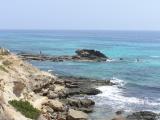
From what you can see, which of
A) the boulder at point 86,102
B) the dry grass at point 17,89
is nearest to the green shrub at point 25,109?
the dry grass at point 17,89

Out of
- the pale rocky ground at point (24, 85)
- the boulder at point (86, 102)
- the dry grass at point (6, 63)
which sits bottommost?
the boulder at point (86, 102)

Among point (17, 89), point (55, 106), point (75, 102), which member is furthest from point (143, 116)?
point (17, 89)

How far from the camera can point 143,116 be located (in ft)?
131

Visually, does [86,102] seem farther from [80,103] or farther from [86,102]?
[80,103]

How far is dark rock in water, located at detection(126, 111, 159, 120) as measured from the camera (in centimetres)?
3934

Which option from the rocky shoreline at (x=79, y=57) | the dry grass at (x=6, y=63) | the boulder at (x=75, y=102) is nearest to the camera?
the dry grass at (x=6, y=63)

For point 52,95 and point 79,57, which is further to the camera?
point 79,57

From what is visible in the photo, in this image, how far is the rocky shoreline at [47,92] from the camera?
3199 centimetres

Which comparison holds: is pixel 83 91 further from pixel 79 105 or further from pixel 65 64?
pixel 65 64

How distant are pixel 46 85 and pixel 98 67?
36949 millimetres

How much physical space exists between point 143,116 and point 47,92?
35.9 feet

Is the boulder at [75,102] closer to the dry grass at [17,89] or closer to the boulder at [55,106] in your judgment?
the boulder at [55,106]

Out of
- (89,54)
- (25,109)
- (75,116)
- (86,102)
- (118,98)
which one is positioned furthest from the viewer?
(89,54)

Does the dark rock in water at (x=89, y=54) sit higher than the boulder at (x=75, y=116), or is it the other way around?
the boulder at (x=75, y=116)
